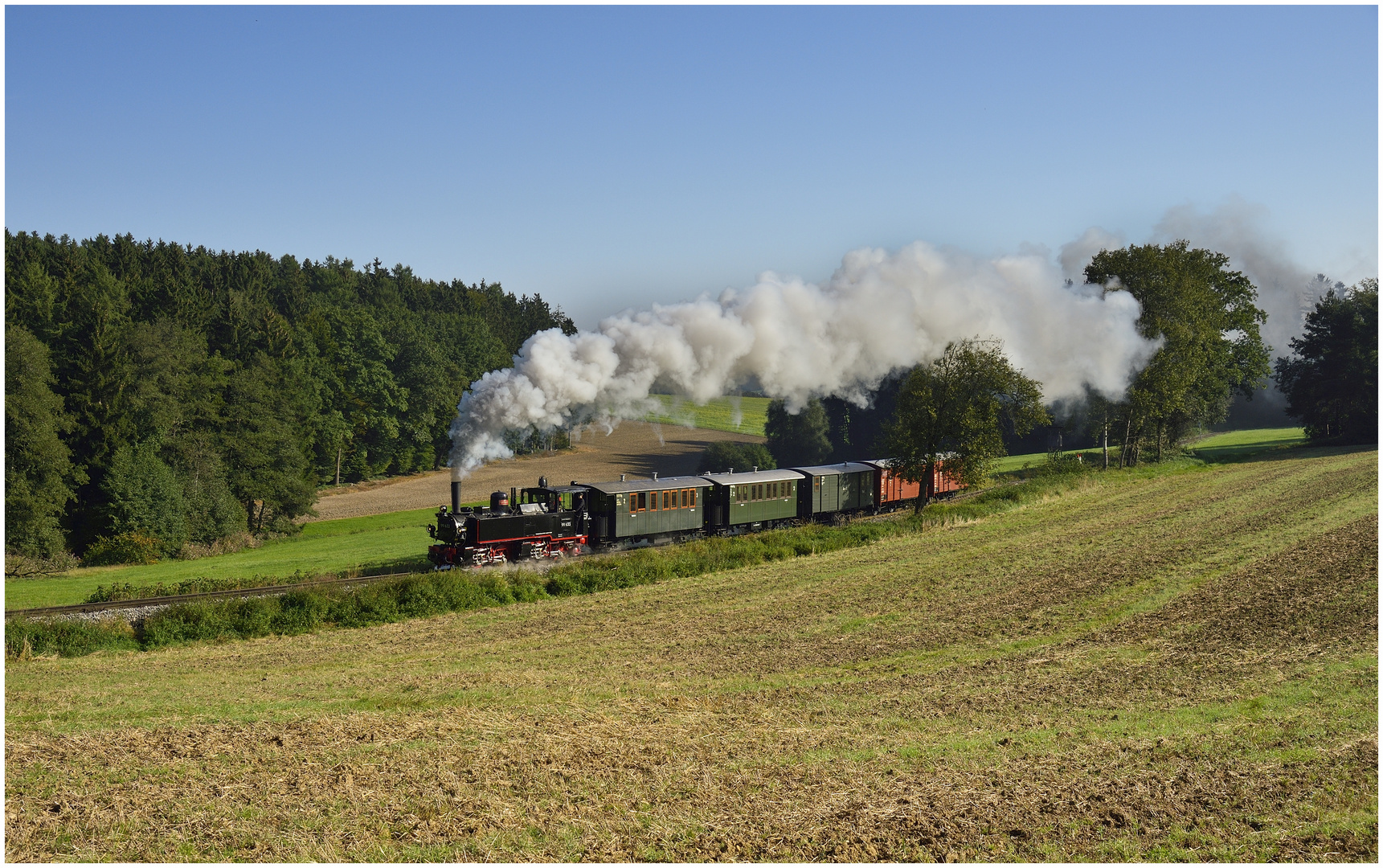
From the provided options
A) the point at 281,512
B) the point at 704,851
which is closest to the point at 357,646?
the point at 704,851

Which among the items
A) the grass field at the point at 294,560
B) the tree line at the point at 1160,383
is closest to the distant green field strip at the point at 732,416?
the tree line at the point at 1160,383

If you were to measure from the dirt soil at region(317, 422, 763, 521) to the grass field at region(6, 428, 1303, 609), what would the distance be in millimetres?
5095

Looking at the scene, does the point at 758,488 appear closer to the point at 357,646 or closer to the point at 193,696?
the point at 357,646

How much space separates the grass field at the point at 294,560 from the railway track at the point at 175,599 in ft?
5.55

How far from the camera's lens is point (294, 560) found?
37.4m

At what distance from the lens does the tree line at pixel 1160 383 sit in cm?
3994

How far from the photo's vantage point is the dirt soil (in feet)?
202

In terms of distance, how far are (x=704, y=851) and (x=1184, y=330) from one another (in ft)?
169

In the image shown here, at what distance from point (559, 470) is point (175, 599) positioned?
4418 centimetres

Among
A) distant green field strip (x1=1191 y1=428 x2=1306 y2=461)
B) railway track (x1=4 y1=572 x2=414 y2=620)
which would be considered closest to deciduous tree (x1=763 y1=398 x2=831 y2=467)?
distant green field strip (x1=1191 y1=428 x2=1306 y2=461)

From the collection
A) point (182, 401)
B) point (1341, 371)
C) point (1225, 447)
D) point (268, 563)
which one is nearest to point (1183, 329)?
point (1341, 371)

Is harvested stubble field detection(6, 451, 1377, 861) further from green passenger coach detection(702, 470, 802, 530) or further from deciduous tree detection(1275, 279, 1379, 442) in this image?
deciduous tree detection(1275, 279, 1379, 442)

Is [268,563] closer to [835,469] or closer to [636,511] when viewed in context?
[636,511]

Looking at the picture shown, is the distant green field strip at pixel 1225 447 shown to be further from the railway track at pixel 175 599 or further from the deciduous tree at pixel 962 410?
the railway track at pixel 175 599
